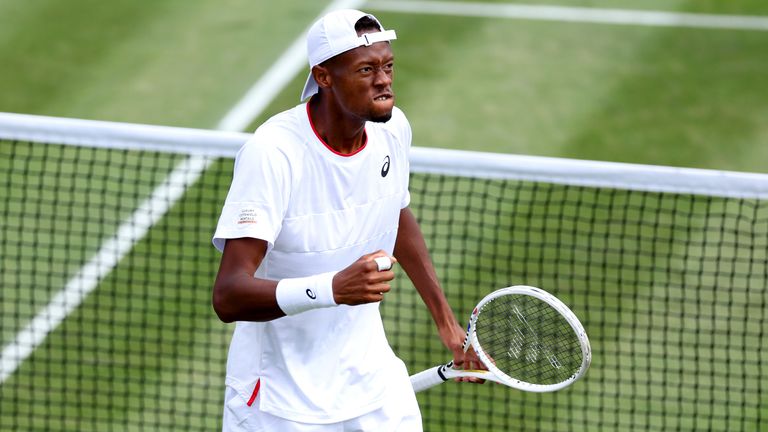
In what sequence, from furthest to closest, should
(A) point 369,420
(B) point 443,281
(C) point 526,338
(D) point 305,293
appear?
(B) point 443,281, (C) point 526,338, (A) point 369,420, (D) point 305,293

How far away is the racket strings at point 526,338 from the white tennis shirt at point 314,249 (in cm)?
58

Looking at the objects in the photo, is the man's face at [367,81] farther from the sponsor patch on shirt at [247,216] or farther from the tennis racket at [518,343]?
the tennis racket at [518,343]

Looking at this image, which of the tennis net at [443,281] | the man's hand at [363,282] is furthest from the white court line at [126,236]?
the man's hand at [363,282]

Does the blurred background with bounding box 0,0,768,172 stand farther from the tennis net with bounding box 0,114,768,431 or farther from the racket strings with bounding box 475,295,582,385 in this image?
the racket strings with bounding box 475,295,582,385

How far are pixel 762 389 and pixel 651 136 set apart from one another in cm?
392

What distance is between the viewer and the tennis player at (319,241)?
5523mm

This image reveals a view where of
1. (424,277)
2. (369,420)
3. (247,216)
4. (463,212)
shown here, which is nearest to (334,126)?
(247,216)

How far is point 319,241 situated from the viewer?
19.1 ft

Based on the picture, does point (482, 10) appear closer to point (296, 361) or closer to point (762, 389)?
point (762, 389)

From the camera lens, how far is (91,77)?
13719mm

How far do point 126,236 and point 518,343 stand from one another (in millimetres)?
5244

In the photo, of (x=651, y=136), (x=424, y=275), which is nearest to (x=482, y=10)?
(x=651, y=136)

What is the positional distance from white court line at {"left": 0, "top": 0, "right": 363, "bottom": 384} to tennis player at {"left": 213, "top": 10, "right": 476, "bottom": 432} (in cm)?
356

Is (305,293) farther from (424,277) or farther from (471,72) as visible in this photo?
(471,72)
